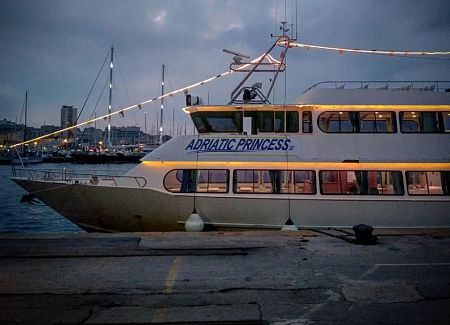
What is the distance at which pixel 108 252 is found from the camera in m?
6.71

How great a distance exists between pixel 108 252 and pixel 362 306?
456 cm

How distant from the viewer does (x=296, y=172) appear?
436 inches

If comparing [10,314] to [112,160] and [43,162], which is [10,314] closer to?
[112,160]

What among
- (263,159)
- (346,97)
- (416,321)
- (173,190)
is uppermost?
(346,97)

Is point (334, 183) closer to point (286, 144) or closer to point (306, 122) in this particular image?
point (286, 144)

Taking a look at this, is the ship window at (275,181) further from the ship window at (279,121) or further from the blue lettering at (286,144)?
the ship window at (279,121)

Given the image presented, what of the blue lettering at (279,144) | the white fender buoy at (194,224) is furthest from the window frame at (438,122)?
the white fender buoy at (194,224)


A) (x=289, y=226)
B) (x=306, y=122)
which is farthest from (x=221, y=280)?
(x=306, y=122)

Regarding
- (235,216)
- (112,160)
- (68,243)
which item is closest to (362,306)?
(68,243)

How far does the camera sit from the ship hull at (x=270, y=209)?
10.8 metres

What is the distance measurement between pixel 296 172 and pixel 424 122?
4561 millimetres

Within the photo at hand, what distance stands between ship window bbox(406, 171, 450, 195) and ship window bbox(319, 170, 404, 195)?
34 centimetres

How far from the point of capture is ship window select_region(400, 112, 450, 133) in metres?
11.4

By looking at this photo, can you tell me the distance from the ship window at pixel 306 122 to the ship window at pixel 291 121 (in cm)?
23
